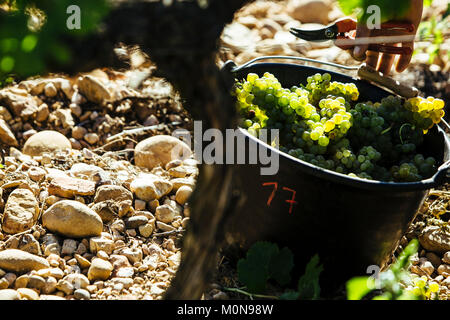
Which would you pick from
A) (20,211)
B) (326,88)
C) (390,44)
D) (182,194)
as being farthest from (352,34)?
(20,211)

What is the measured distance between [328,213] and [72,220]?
37.8 inches

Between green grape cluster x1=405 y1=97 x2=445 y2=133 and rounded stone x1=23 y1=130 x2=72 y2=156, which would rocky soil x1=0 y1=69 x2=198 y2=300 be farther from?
green grape cluster x1=405 y1=97 x2=445 y2=133

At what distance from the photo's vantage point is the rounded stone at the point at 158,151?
2.40 m

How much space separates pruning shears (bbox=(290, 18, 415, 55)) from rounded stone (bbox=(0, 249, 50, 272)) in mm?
1322

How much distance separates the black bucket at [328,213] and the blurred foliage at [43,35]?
2.23ft

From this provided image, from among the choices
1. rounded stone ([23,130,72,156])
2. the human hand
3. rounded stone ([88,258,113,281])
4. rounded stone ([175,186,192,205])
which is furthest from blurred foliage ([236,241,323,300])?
rounded stone ([23,130,72,156])

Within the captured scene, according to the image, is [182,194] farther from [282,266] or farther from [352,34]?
[352,34]

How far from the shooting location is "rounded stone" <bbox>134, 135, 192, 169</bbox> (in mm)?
2398

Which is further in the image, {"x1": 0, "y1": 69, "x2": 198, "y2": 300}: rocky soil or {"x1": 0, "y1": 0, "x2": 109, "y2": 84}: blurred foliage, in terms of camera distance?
{"x1": 0, "y1": 69, "x2": 198, "y2": 300}: rocky soil

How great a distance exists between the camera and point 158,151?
2.41 m

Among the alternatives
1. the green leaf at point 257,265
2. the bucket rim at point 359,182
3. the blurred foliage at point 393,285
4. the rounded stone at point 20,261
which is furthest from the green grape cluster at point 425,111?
the rounded stone at point 20,261

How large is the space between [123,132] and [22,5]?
4.57ft

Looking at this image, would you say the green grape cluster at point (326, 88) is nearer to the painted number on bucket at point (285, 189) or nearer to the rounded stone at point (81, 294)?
the painted number on bucket at point (285, 189)
